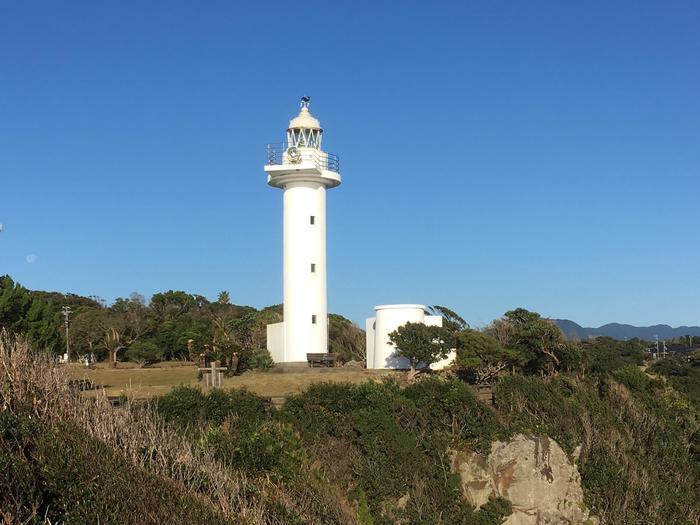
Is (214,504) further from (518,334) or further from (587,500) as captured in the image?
(518,334)

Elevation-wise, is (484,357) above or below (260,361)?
above

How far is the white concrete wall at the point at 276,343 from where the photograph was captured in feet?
112

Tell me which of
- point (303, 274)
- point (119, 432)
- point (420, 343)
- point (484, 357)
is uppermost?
point (303, 274)

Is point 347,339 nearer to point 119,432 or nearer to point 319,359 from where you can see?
point 319,359

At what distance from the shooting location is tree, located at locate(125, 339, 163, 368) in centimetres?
5091

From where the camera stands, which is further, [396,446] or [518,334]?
[518,334]

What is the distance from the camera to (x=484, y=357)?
30.2 meters

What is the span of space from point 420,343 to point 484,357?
2.63 m

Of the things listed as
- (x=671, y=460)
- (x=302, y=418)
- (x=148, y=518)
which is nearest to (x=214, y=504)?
(x=148, y=518)

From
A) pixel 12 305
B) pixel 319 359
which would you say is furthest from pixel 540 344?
pixel 12 305

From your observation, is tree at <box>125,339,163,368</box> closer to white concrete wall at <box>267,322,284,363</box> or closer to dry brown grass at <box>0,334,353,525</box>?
white concrete wall at <box>267,322,284,363</box>

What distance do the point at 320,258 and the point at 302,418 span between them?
15433mm

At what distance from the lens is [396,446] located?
19422 millimetres

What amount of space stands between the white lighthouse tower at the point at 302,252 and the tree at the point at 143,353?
18.8m
